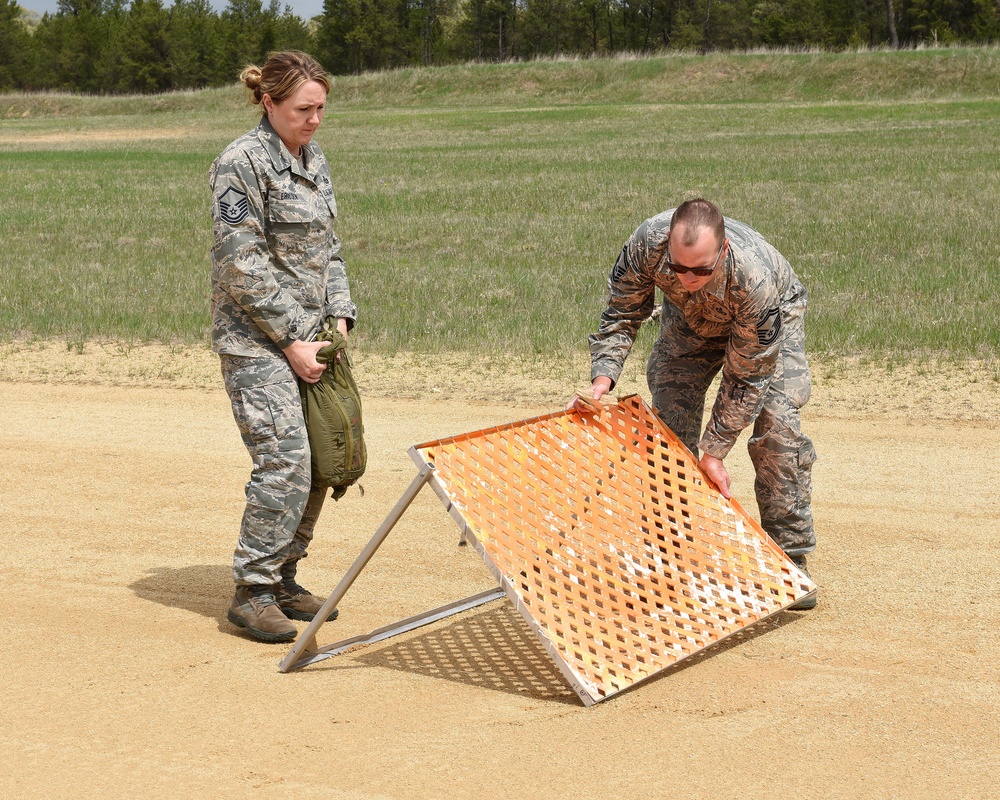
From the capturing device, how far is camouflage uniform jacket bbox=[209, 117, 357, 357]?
4.55 meters

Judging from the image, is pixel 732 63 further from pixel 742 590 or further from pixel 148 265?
pixel 742 590

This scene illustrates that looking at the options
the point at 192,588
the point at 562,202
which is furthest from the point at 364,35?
the point at 192,588

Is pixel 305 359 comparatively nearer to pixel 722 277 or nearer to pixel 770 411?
pixel 722 277

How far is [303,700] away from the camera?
4406 millimetres

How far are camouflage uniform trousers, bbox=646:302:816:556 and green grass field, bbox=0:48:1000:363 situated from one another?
4.92m

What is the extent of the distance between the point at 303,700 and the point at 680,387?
86.1 inches

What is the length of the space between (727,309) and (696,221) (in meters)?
0.55

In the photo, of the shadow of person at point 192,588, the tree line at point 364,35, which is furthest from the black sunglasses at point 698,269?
the tree line at point 364,35

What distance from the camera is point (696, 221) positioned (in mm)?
4453

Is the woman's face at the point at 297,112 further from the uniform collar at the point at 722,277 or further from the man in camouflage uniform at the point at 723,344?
the uniform collar at the point at 722,277

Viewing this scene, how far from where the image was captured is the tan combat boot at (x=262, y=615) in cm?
496

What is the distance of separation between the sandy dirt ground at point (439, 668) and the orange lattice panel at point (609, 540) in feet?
0.52

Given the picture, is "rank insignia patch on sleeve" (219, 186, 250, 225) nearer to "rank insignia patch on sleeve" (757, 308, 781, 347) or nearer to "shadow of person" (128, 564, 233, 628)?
"shadow of person" (128, 564, 233, 628)

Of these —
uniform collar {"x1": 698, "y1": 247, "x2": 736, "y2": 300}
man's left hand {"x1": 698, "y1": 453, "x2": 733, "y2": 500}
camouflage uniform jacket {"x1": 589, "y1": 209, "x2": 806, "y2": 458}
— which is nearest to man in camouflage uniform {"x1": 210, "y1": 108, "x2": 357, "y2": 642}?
camouflage uniform jacket {"x1": 589, "y1": 209, "x2": 806, "y2": 458}
